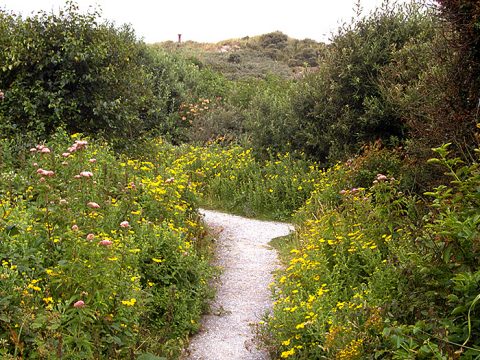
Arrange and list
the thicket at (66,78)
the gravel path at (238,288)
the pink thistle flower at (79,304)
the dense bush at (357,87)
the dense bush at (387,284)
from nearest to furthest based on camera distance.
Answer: the dense bush at (387,284)
the pink thistle flower at (79,304)
the gravel path at (238,288)
the thicket at (66,78)
the dense bush at (357,87)

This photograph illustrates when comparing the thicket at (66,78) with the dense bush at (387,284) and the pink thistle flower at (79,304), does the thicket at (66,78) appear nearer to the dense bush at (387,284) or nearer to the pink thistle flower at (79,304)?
the dense bush at (387,284)

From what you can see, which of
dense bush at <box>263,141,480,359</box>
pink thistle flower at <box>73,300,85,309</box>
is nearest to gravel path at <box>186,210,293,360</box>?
dense bush at <box>263,141,480,359</box>

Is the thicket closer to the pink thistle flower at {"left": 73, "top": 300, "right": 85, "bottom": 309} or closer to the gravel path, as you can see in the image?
the gravel path

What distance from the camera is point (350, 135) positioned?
1071 cm

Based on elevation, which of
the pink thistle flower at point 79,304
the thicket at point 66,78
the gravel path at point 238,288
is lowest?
the gravel path at point 238,288

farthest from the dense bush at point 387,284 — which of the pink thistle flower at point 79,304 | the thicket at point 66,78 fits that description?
the thicket at point 66,78

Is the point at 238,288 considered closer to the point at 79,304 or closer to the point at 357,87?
A: the point at 79,304

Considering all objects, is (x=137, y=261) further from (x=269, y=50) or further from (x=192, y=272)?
(x=269, y=50)

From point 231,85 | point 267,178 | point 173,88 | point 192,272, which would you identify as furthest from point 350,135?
point 231,85

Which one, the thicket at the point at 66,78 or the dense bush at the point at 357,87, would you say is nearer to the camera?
the thicket at the point at 66,78

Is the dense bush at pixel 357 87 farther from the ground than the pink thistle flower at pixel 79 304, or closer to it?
farther from the ground

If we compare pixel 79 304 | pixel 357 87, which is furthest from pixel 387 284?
pixel 357 87

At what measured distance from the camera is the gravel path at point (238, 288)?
529cm

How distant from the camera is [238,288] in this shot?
6855mm
